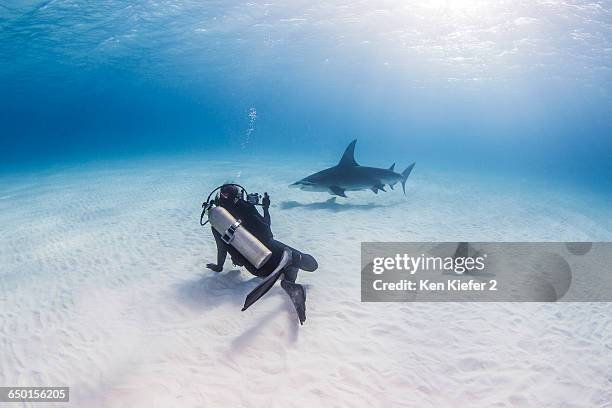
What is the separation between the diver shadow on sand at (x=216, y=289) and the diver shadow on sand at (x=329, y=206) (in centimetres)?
607

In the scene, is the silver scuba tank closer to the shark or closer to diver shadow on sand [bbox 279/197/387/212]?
the shark

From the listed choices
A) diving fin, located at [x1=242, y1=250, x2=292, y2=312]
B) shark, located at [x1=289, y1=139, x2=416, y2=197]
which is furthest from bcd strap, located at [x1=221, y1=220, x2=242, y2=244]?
shark, located at [x1=289, y1=139, x2=416, y2=197]

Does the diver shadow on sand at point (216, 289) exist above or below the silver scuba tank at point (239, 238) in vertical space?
below

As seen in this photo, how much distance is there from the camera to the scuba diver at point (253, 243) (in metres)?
4.59

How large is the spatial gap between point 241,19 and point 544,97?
43.7m

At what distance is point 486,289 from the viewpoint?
6.61 metres

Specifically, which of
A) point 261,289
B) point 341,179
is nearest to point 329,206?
point 341,179

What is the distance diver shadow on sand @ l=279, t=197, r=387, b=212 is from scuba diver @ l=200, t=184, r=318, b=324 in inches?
255

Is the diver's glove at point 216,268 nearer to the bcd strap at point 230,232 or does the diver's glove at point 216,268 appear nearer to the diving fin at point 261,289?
the bcd strap at point 230,232

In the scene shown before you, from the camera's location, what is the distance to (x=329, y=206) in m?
12.6

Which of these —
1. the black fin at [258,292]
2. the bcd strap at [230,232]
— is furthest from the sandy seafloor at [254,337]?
the bcd strap at [230,232]

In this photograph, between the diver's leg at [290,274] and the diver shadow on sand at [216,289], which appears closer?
the diver's leg at [290,274]

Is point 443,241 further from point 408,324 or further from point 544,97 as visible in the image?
point 544,97

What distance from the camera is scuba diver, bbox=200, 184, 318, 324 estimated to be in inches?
181
